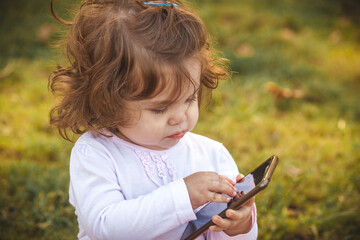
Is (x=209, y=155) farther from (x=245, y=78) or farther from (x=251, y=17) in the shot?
(x=251, y=17)

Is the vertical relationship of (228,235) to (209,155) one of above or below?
below

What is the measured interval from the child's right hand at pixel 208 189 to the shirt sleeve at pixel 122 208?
26mm

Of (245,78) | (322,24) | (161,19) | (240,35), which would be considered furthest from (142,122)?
(322,24)

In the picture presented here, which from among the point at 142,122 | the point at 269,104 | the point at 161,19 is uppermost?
the point at 161,19

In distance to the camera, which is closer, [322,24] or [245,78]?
[245,78]

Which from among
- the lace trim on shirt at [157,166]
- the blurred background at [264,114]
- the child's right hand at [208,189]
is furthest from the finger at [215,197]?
the blurred background at [264,114]

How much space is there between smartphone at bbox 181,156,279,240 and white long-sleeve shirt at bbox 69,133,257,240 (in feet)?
0.19

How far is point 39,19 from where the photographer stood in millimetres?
4152

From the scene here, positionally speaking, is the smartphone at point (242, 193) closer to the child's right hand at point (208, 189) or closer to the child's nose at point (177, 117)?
the child's right hand at point (208, 189)

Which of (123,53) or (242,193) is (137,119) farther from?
(242,193)

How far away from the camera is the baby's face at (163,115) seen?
1320mm

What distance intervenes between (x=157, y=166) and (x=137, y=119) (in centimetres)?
22

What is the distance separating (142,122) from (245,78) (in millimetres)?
2330

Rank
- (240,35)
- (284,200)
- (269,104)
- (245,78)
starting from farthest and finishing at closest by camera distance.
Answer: (240,35), (245,78), (269,104), (284,200)
